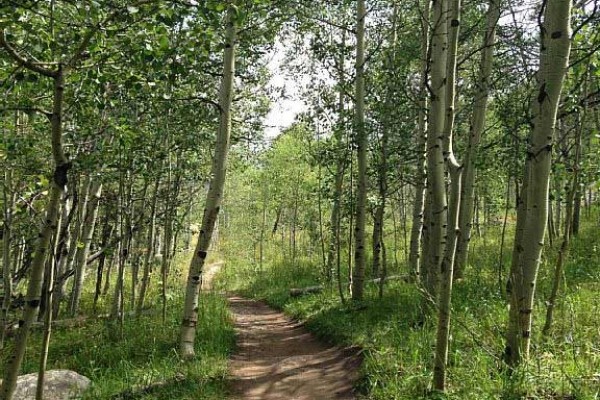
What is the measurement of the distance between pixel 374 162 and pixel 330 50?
2.77 meters

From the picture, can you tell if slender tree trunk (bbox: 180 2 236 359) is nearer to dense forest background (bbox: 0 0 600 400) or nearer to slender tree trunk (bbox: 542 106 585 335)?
dense forest background (bbox: 0 0 600 400)

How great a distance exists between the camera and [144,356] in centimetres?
721

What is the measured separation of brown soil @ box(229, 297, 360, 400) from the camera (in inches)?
232

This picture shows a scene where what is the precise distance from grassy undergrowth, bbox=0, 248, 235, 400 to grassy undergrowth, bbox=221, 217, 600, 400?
80.8 inches

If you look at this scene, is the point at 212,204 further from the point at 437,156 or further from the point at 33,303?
the point at 33,303

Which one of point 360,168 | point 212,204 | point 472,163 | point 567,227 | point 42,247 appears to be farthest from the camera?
point 360,168

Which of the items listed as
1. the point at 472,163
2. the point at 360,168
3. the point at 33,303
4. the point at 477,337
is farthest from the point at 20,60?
the point at 472,163

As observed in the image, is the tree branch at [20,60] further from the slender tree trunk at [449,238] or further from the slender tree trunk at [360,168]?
the slender tree trunk at [360,168]

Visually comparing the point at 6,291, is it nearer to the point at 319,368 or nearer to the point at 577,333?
the point at 319,368

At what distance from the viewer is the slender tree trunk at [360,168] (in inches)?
381

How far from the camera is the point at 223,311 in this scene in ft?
34.1

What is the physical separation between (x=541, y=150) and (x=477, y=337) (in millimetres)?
2669

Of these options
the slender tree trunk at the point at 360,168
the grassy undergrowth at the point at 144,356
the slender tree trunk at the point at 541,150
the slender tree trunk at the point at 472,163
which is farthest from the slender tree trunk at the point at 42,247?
the slender tree trunk at the point at 360,168

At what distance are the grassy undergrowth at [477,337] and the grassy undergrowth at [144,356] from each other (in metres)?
2.05
